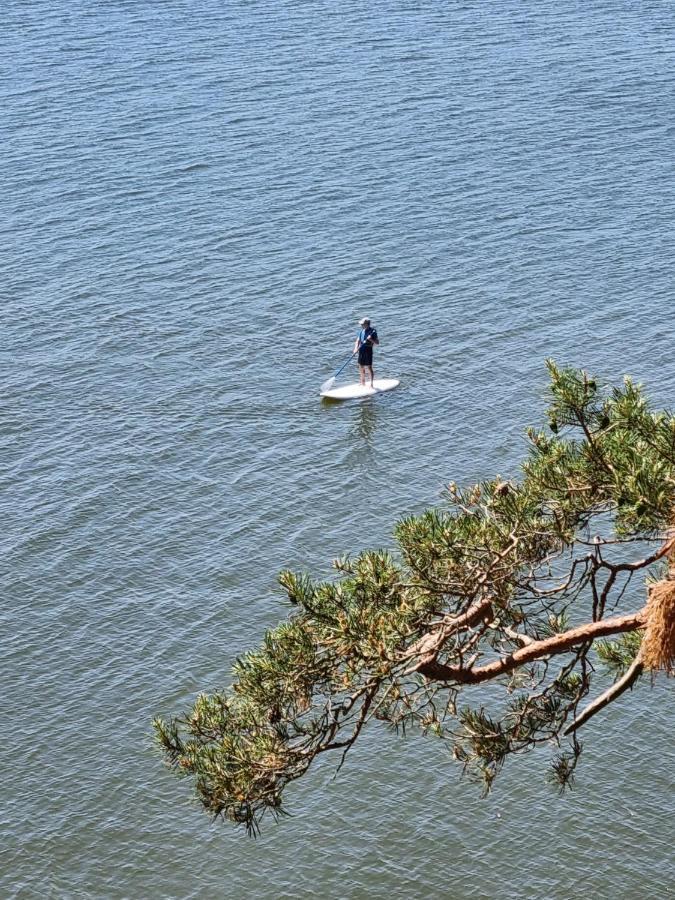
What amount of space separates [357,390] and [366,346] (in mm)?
1508

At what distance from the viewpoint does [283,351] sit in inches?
1923

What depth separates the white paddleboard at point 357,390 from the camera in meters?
45.3

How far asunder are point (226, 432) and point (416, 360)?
25.7 feet

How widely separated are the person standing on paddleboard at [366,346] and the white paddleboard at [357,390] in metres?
0.26

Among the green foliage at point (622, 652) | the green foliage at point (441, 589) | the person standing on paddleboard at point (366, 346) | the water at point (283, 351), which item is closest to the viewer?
the green foliage at point (441, 589)

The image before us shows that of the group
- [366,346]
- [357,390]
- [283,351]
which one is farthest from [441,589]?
[283,351]

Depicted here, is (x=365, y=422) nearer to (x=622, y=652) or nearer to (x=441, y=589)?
(x=622, y=652)

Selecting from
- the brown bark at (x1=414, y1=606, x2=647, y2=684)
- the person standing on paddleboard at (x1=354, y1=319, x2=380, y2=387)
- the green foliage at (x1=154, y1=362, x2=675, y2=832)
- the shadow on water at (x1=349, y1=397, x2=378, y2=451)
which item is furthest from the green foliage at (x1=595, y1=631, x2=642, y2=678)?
the person standing on paddleboard at (x1=354, y1=319, x2=380, y2=387)

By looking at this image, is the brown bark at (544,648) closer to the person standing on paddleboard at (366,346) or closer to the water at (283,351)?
the water at (283,351)

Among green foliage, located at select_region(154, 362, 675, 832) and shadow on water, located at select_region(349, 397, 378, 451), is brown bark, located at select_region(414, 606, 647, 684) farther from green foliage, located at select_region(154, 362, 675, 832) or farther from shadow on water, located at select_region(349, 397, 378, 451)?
shadow on water, located at select_region(349, 397, 378, 451)

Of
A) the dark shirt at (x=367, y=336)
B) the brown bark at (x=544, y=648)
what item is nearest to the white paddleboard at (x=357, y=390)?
the dark shirt at (x=367, y=336)

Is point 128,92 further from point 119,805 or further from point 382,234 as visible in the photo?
point 119,805

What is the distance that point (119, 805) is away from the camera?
1105 inches

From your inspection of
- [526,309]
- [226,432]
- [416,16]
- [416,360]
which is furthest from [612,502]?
[416,16]
